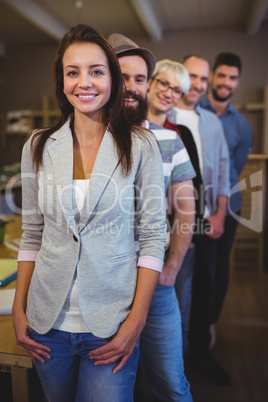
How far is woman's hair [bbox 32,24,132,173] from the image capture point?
0.93 m

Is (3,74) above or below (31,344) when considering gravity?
above

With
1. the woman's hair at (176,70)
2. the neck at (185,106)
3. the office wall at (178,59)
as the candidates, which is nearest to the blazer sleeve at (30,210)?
the woman's hair at (176,70)

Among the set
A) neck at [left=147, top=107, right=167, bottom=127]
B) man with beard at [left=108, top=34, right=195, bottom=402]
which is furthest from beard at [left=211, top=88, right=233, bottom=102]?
man with beard at [left=108, top=34, right=195, bottom=402]

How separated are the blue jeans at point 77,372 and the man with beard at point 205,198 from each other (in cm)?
102

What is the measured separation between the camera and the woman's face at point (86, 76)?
919 millimetres

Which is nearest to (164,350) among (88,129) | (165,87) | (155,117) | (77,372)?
(77,372)

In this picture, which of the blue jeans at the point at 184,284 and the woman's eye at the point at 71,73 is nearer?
the woman's eye at the point at 71,73

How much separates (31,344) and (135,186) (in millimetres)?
501

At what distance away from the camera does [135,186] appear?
99 cm

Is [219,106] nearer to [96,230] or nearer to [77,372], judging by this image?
[96,230]

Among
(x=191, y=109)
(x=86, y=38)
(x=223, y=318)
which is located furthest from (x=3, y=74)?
(x=86, y=38)

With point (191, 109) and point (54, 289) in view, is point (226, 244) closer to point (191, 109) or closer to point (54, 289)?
point (191, 109)

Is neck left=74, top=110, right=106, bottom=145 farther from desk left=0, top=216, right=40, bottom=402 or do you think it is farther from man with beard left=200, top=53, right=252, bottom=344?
man with beard left=200, top=53, right=252, bottom=344

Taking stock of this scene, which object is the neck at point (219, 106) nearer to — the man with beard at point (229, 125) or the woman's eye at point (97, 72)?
the man with beard at point (229, 125)
